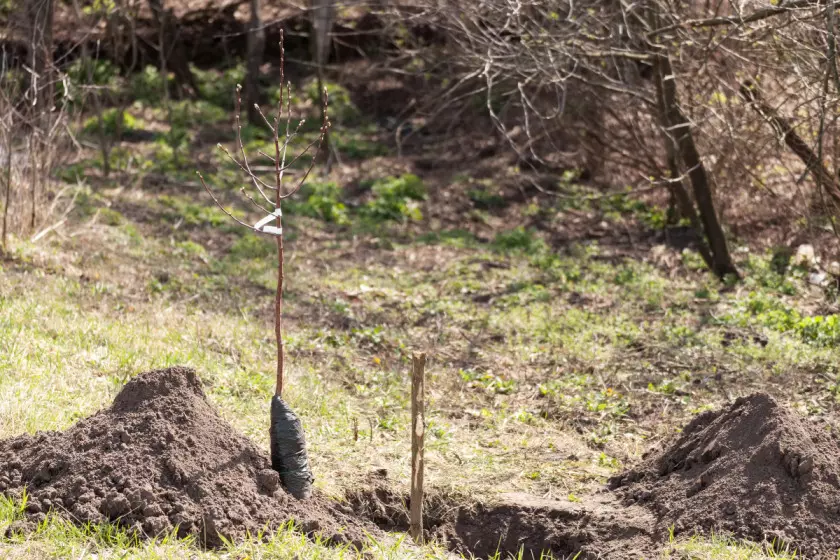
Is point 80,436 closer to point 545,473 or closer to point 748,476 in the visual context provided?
point 545,473

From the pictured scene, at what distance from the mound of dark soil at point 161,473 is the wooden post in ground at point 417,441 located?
223 mm

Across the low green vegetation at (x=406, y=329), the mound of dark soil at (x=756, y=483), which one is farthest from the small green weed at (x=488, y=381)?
the mound of dark soil at (x=756, y=483)

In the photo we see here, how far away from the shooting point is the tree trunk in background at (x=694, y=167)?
854 centimetres

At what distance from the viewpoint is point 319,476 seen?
4.77m

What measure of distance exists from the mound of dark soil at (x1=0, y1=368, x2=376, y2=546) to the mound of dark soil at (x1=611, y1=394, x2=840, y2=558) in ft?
4.70

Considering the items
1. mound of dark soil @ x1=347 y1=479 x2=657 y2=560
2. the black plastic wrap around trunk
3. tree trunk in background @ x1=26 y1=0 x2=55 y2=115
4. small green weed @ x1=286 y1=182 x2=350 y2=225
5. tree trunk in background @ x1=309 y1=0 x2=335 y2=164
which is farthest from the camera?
tree trunk in background @ x1=309 y1=0 x2=335 y2=164

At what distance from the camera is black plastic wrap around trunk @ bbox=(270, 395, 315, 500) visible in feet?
13.9

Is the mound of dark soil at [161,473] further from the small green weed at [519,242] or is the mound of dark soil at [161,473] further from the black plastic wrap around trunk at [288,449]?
the small green weed at [519,242]

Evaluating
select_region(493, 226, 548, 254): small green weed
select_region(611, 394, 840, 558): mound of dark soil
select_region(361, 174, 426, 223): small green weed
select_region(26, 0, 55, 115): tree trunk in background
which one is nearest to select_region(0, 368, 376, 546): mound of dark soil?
select_region(611, 394, 840, 558): mound of dark soil

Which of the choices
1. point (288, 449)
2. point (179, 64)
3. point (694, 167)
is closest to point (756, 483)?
point (288, 449)

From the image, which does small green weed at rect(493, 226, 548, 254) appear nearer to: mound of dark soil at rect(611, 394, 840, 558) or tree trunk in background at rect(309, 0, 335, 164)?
tree trunk in background at rect(309, 0, 335, 164)

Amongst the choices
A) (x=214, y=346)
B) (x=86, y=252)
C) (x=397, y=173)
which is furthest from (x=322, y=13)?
(x=214, y=346)

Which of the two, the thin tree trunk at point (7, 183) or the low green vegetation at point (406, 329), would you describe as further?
the thin tree trunk at point (7, 183)

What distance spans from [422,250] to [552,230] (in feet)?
5.87
